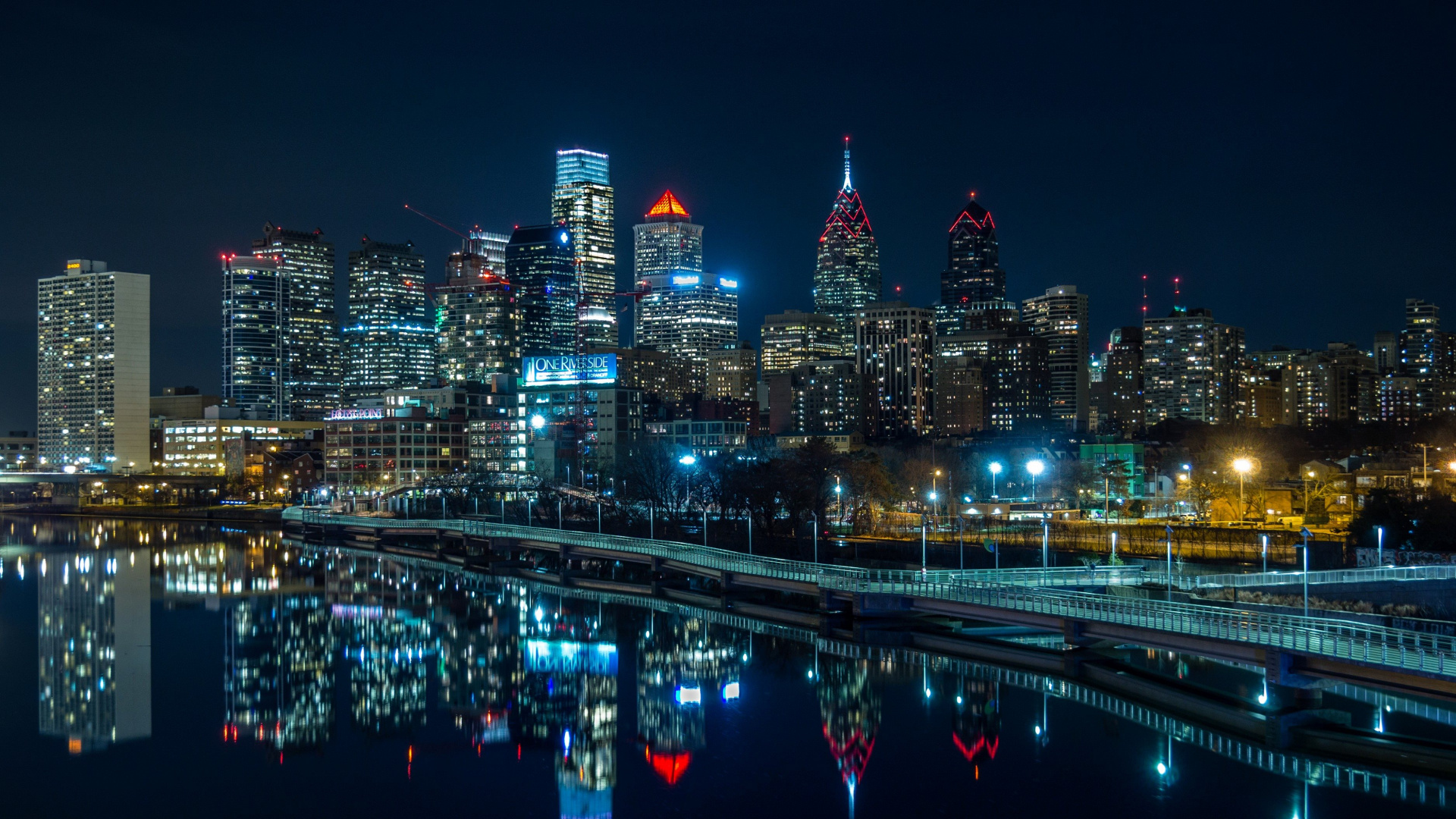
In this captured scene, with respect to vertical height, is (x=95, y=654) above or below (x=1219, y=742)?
below

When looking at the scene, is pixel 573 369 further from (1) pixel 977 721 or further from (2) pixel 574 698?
(1) pixel 977 721

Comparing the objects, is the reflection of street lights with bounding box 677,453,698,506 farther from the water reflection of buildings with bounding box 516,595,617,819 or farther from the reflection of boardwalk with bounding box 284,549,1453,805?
the reflection of boardwalk with bounding box 284,549,1453,805

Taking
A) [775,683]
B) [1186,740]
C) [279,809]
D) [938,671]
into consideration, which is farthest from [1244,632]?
[279,809]

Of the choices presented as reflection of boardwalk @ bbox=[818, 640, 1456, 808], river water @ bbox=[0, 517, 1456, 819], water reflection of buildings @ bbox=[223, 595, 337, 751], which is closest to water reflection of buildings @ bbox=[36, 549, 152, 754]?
river water @ bbox=[0, 517, 1456, 819]

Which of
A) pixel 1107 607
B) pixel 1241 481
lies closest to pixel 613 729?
pixel 1107 607

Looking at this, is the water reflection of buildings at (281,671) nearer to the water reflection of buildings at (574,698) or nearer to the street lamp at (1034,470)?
the water reflection of buildings at (574,698)

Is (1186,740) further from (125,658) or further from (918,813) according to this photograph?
(125,658)
